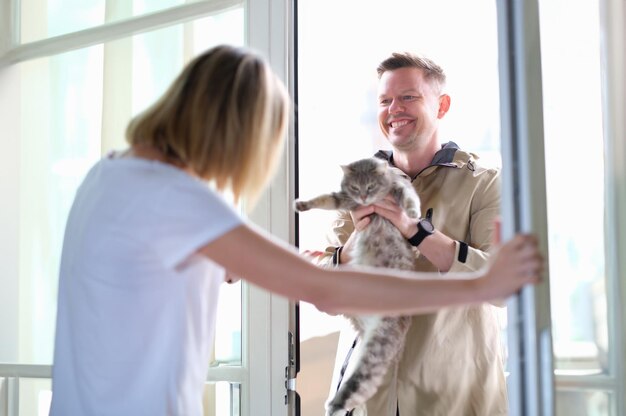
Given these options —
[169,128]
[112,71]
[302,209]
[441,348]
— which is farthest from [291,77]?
[169,128]

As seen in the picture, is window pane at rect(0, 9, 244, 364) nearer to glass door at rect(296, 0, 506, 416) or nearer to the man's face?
the man's face

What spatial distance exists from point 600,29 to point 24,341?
2007 millimetres

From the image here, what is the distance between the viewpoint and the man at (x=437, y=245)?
74.8 inches

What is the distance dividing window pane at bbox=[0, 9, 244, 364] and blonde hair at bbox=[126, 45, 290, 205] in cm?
118

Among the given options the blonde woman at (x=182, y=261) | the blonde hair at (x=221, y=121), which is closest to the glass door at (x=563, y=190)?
the blonde woman at (x=182, y=261)

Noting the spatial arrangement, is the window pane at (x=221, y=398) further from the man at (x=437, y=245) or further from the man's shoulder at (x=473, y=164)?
the man's shoulder at (x=473, y=164)

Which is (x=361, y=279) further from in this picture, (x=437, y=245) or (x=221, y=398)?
(x=221, y=398)

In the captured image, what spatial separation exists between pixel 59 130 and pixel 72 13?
405 millimetres

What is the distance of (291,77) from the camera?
85.9 inches

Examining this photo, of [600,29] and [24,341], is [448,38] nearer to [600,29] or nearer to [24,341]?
[600,29]

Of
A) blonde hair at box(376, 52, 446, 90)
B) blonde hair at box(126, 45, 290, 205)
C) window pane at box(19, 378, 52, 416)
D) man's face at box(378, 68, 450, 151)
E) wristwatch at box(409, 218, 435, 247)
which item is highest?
blonde hair at box(376, 52, 446, 90)

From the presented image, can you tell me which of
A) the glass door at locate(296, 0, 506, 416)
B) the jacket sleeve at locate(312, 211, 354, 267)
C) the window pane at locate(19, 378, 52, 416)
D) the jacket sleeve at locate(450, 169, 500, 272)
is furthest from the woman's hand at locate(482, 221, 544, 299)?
the glass door at locate(296, 0, 506, 416)

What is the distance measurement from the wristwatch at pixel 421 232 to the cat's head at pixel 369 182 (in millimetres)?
183

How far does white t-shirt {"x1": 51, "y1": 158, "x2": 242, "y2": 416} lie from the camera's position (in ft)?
3.46
